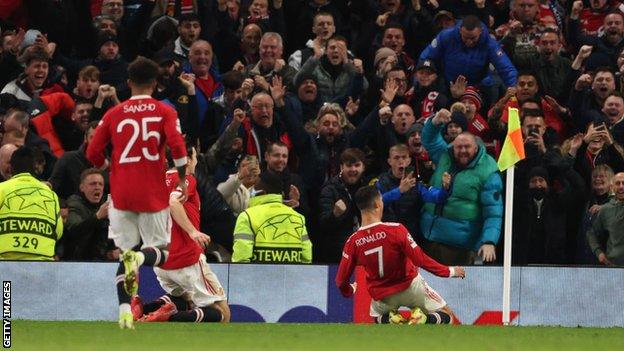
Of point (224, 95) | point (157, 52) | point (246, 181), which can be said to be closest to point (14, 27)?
point (157, 52)

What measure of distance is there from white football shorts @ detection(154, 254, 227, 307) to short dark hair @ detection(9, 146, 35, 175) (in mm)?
1807

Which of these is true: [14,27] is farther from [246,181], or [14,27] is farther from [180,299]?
[180,299]

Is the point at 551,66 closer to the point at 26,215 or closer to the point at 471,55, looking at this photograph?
the point at 471,55

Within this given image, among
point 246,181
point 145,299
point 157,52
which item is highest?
point 157,52

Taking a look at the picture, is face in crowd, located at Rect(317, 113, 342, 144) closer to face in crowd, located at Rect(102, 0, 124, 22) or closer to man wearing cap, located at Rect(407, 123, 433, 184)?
man wearing cap, located at Rect(407, 123, 433, 184)

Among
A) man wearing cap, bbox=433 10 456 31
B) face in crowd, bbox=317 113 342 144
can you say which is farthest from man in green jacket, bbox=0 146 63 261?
man wearing cap, bbox=433 10 456 31

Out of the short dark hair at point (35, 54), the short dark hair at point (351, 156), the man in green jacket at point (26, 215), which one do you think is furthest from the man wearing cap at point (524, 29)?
the man in green jacket at point (26, 215)

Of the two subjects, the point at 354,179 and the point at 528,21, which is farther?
the point at 528,21

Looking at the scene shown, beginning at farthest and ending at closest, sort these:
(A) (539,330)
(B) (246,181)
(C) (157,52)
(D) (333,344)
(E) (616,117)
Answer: (C) (157,52)
(E) (616,117)
(B) (246,181)
(A) (539,330)
(D) (333,344)

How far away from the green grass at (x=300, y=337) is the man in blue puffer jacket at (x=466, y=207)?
3168mm

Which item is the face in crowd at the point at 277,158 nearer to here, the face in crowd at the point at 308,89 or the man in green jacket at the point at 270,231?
the man in green jacket at the point at 270,231

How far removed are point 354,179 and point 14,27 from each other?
5775 mm

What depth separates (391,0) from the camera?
21234mm

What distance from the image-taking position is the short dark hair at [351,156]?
1780 cm
